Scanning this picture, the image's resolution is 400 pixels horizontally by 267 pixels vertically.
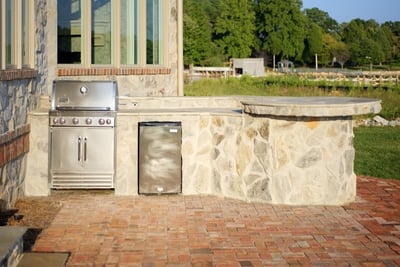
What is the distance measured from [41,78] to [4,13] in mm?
2054

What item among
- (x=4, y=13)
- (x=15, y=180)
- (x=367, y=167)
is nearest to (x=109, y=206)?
(x=15, y=180)

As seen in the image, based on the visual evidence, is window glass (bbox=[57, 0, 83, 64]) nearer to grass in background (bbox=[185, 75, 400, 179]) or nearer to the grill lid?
the grill lid

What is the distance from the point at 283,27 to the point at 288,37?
143 cm

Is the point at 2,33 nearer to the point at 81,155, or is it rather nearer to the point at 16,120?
the point at 16,120

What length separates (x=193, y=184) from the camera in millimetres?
7469

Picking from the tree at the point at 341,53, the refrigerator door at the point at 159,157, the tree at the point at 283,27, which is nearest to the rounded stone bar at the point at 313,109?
Result: the refrigerator door at the point at 159,157

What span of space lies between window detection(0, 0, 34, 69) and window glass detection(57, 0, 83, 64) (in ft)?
4.40

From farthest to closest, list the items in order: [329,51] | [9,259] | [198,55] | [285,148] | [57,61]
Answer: [329,51], [198,55], [57,61], [285,148], [9,259]

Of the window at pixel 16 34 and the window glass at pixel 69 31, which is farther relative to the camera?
the window glass at pixel 69 31

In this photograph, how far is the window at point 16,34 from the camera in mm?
6281

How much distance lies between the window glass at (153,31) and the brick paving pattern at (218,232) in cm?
372

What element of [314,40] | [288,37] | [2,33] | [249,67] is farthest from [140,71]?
[314,40]

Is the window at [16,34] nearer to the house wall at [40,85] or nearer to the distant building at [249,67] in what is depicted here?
the house wall at [40,85]

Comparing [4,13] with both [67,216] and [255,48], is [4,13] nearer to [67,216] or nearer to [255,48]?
[67,216]
